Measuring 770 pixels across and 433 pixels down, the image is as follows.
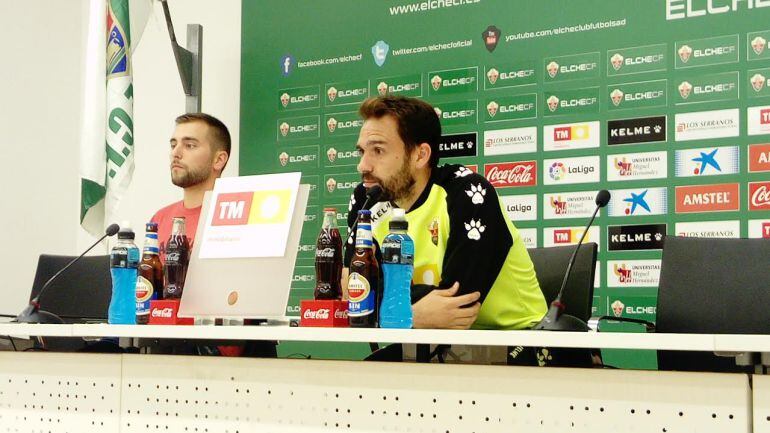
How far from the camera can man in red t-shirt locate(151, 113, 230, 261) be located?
3.12 m

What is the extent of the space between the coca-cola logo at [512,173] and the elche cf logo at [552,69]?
36 centimetres

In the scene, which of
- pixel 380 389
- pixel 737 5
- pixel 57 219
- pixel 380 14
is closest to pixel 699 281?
pixel 380 389

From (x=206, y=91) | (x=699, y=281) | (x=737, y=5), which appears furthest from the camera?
(x=206, y=91)

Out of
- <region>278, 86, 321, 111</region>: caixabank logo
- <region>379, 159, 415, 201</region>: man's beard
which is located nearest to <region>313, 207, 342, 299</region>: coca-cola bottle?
<region>379, 159, 415, 201</region>: man's beard

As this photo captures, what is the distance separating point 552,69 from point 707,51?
0.59 m

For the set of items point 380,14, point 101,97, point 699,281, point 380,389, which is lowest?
point 380,389

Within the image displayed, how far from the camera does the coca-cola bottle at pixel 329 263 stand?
1.90m

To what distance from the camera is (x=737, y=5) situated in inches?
127

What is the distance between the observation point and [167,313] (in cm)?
203

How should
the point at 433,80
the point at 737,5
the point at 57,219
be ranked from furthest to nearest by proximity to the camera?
the point at 57,219
the point at 433,80
the point at 737,5

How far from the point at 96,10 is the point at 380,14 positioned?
1.30 meters

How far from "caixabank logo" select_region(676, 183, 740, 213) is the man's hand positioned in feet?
4.30

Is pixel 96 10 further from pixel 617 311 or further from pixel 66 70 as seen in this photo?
pixel 617 311

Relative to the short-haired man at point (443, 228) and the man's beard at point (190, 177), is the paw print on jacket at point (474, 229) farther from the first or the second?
the man's beard at point (190, 177)
